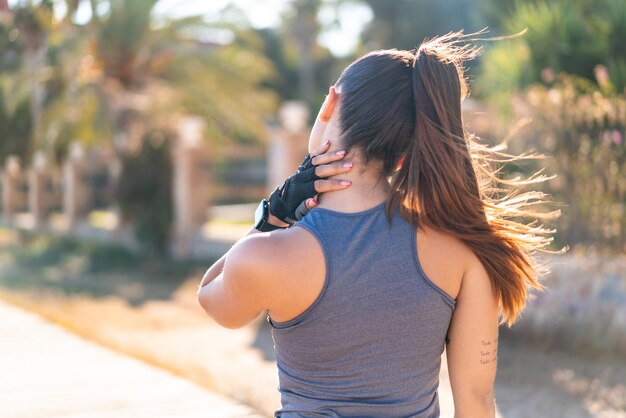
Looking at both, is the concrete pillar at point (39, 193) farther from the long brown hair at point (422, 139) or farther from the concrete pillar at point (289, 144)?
the long brown hair at point (422, 139)

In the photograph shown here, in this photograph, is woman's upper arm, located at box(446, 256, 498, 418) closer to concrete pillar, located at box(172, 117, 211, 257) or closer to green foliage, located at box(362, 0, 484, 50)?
concrete pillar, located at box(172, 117, 211, 257)

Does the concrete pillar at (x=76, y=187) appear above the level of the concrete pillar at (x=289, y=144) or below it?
below

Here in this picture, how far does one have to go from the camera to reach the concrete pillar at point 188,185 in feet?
51.8

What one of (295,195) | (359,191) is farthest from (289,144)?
(359,191)

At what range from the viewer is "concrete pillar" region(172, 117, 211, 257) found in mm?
15781

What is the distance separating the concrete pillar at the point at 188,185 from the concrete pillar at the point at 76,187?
6.23m

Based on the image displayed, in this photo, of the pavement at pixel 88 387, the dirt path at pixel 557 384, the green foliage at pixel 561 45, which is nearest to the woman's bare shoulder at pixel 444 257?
the pavement at pixel 88 387

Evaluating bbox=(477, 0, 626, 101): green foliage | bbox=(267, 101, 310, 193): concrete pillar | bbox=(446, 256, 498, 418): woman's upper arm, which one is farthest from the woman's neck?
bbox=(267, 101, 310, 193): concrete pillar

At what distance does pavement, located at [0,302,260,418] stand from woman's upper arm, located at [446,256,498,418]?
2.45m

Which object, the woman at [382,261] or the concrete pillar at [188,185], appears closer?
the woman at [382,261]

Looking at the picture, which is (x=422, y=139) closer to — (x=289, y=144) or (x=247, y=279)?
(x=247, y=279)

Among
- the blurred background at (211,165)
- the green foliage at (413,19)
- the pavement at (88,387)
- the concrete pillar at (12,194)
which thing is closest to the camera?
the pavement at (88,387)

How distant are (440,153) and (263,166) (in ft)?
59.7

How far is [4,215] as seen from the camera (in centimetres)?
2911
